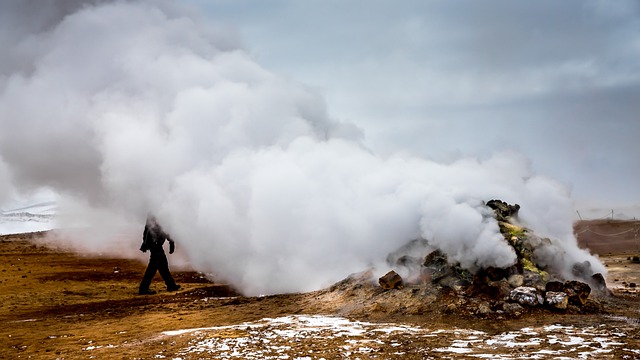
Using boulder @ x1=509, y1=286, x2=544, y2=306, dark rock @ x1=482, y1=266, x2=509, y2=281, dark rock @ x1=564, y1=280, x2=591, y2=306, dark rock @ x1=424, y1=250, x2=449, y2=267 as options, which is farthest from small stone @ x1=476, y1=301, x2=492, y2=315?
dark rock @ x1=564, y1=280, x2=591, y2=306

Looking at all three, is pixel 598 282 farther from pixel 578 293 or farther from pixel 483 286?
pixel 483 286

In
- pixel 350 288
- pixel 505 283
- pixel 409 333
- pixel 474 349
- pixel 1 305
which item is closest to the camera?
pixel 474 349

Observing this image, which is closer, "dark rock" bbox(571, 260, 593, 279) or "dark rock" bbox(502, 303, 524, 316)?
"dark rock" bbox(502, 303, 524, 316)

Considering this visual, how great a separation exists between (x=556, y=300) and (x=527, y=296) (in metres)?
0.48

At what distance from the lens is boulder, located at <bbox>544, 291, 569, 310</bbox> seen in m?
9.38

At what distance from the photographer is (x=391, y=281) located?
429 inches

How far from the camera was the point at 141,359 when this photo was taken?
24.1 ft

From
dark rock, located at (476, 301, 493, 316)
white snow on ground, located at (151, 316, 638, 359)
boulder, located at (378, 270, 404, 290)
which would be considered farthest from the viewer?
boulder, located at (378, 270, 404, 290)

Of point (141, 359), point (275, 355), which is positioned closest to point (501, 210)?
point (275, 355)

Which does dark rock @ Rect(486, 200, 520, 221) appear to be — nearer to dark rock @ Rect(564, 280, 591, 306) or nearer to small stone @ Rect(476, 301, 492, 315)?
dark rock @ Rect(564, 280, 591, 306)

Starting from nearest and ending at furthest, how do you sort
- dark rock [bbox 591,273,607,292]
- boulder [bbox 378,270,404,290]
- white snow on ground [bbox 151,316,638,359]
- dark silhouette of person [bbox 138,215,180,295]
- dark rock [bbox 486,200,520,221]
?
white snow on ground [bbox 151,316,638,359] → boulder [bbox 378,270,404,290] → dark rock [bbox 591,273,607,292] → dark rock [bbox 486,200,520,221] → dark silhouette of person [bbox 138,215,180,295]

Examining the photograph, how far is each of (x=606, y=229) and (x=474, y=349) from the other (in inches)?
1326

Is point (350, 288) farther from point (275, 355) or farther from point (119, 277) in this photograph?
point (119, 277)

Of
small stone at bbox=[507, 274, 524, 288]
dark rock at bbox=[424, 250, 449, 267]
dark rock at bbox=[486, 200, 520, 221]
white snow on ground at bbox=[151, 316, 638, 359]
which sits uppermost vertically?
dark rock at bbox=[486, 200, 520, 221]
